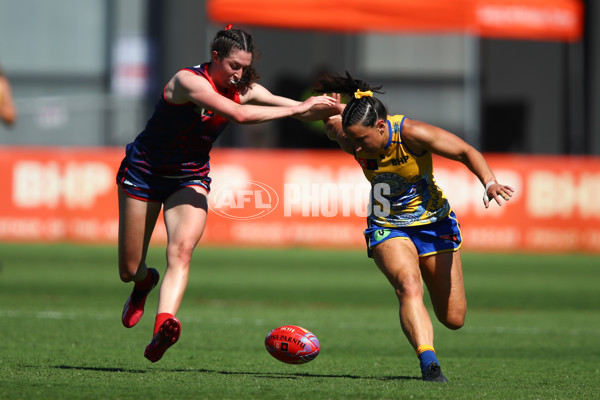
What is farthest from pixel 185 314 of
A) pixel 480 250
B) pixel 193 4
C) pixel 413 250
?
pixel 193 4

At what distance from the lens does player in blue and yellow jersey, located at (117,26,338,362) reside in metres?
6.73

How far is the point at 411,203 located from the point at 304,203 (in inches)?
514

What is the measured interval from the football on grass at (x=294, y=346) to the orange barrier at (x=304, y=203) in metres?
13.1

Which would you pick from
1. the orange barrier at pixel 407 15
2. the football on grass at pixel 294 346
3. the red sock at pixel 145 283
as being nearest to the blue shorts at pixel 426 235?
the football on grass at pixel 294 346

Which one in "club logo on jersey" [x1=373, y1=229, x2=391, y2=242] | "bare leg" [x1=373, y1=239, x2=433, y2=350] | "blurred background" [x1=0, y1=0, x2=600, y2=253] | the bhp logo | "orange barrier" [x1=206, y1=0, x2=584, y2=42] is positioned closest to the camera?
"bare leg" [x1=373, y1=239, x2=433, y2=350]

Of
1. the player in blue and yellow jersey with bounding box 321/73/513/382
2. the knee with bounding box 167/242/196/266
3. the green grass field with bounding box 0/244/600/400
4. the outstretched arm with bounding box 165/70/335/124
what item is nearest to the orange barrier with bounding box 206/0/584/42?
the green grass field with bounding box 0/244/600/400

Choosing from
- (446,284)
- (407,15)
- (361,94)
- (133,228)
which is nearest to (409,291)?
(446,284)

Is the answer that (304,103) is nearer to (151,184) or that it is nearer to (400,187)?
(400,187)

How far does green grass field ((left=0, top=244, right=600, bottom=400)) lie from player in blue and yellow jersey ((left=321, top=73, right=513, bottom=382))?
1.67 ft

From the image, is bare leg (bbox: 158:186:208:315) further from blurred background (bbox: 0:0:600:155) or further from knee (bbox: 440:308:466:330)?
blurred background (bbox: 0:0:600:155)

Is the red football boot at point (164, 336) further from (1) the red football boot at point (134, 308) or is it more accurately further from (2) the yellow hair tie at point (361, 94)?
(2) the yellow hair tie at point (361, 94)

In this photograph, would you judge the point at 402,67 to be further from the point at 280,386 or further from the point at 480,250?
the point at 280,386

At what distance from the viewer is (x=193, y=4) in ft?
94.7

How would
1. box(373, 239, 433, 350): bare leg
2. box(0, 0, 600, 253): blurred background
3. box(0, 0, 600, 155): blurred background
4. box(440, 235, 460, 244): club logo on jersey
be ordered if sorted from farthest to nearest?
box(0, 0, 600, 155): blurred background, box(0, 0, 600, 253): blurred background, box(440, 235, 460, 244): club logo on jersey, box(373, 239, 433, 350): bare leg
